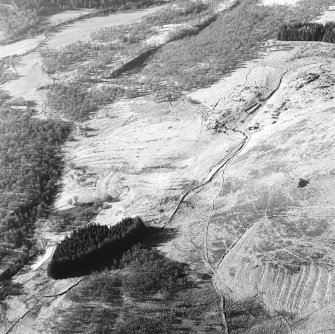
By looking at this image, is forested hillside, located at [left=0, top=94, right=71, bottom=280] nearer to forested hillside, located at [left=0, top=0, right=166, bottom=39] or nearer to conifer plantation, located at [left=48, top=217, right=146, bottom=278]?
conifer plantation, located at [left=48, top=217, right=146, bottom=278]

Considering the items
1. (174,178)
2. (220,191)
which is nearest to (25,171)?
(174,178)

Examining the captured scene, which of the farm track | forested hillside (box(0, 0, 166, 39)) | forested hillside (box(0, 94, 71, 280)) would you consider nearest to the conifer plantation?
the farm track

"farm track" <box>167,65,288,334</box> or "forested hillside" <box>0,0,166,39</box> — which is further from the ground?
"forested hillside" <box>0,0,166,39</box>

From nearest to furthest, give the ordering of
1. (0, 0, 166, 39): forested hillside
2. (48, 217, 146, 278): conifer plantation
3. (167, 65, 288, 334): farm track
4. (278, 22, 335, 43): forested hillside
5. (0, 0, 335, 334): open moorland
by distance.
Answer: (167, 65, 288, 334): farm track → (0, 0, 335, 334): open moorland → (48, 217, 146, 278): conifer plantation → (278, 22, 335, 43): forested hillside → (0, 0, 166, 39): forested hillside

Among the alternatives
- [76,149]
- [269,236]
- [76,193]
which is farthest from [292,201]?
[76,149]

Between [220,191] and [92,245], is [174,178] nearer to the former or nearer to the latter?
[220,191]

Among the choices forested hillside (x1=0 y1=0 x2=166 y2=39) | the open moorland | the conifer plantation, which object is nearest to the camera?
the open moorland

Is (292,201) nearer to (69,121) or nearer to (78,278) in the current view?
(78,278)

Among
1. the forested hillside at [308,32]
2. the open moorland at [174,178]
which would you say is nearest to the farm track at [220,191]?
the open moorland at [174,178]

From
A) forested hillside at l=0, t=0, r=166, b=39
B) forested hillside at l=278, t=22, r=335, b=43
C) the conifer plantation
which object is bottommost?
the conifer plantation

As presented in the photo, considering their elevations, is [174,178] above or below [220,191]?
above

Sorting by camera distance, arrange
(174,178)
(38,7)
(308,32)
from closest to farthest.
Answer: (174,178) → (308,32) → (38,7)

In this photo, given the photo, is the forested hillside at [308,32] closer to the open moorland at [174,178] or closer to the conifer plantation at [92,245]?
the open moorland at [174,178]
